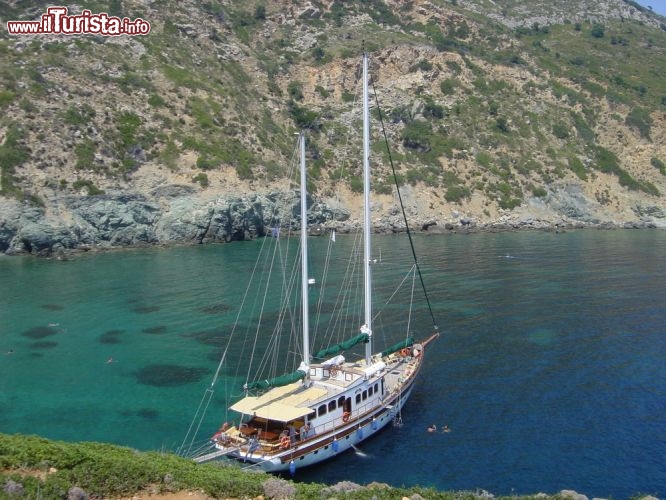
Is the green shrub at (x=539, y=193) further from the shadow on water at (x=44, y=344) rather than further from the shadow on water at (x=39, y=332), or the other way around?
the shadow on water at (x=44, y=344)

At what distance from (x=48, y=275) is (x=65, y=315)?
68.5ft

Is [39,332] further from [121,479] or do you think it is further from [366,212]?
[121,479]

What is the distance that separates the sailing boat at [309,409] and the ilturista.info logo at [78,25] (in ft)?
337

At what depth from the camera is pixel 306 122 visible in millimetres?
136750

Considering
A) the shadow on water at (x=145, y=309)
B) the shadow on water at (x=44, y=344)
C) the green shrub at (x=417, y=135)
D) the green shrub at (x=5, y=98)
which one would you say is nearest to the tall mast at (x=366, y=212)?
the shadow on water at (x=44, y=344)

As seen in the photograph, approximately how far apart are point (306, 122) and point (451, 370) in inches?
4029

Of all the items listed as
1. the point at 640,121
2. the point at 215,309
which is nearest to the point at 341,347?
the point at 215,309

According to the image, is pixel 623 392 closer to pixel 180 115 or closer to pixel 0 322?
pixel 0 322

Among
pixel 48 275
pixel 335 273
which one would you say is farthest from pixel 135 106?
pixel 335 273

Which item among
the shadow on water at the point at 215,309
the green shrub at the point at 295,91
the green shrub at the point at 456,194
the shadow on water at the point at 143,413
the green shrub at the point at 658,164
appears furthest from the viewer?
the green shrub at the point at 295,91

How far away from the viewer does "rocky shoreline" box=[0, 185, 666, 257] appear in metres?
89.4

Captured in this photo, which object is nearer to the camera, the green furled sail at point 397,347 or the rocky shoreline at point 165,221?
the green furled sail at point 397,347

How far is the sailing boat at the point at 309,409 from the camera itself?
28359 mm

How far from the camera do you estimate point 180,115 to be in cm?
11725
